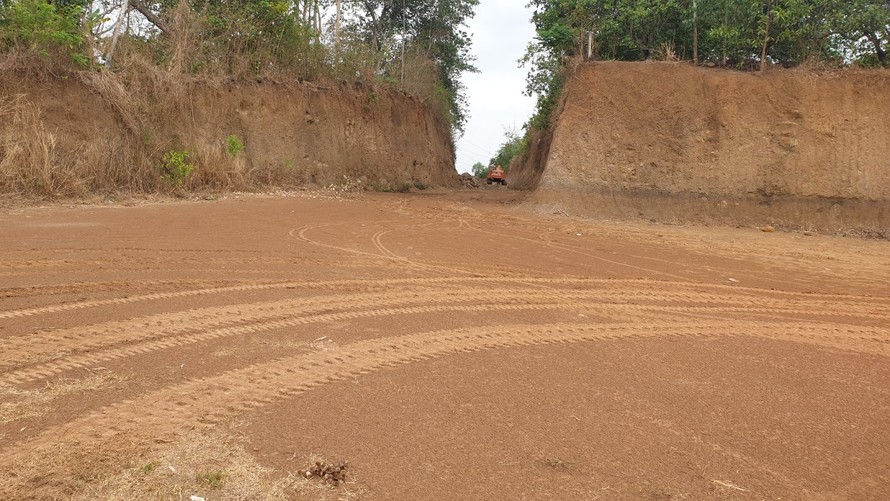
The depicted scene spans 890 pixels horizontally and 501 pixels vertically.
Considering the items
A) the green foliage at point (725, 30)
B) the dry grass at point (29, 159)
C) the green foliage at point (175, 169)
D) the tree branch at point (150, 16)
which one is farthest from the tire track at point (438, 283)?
→ the tree branch at point (150, 16)

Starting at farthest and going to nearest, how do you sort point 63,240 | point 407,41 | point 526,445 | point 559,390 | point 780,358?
point 407,41 → point 63,240 → point 780,358 → point 559,390 → point 526,445

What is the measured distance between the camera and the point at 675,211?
15.8m

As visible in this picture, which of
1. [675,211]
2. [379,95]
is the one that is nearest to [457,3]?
[379,95]

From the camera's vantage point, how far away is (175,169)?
569 inches

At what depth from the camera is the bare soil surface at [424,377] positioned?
8.32ft

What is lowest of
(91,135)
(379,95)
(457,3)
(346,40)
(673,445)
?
(673,445)

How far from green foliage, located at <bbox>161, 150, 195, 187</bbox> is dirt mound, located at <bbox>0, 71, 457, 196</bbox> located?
190 mm

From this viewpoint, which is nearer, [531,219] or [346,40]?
[531,219]

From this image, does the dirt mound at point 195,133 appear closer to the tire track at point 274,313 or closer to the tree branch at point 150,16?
the tree branch at point 150,16

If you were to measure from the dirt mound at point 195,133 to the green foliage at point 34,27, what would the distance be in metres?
0.77

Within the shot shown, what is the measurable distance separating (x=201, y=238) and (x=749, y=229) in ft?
41.4

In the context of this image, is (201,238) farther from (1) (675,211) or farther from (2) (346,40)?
(2) (346,40)

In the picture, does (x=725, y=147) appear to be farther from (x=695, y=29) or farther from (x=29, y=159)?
(x=29, y=159)

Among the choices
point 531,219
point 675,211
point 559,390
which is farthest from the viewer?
point 675,211
